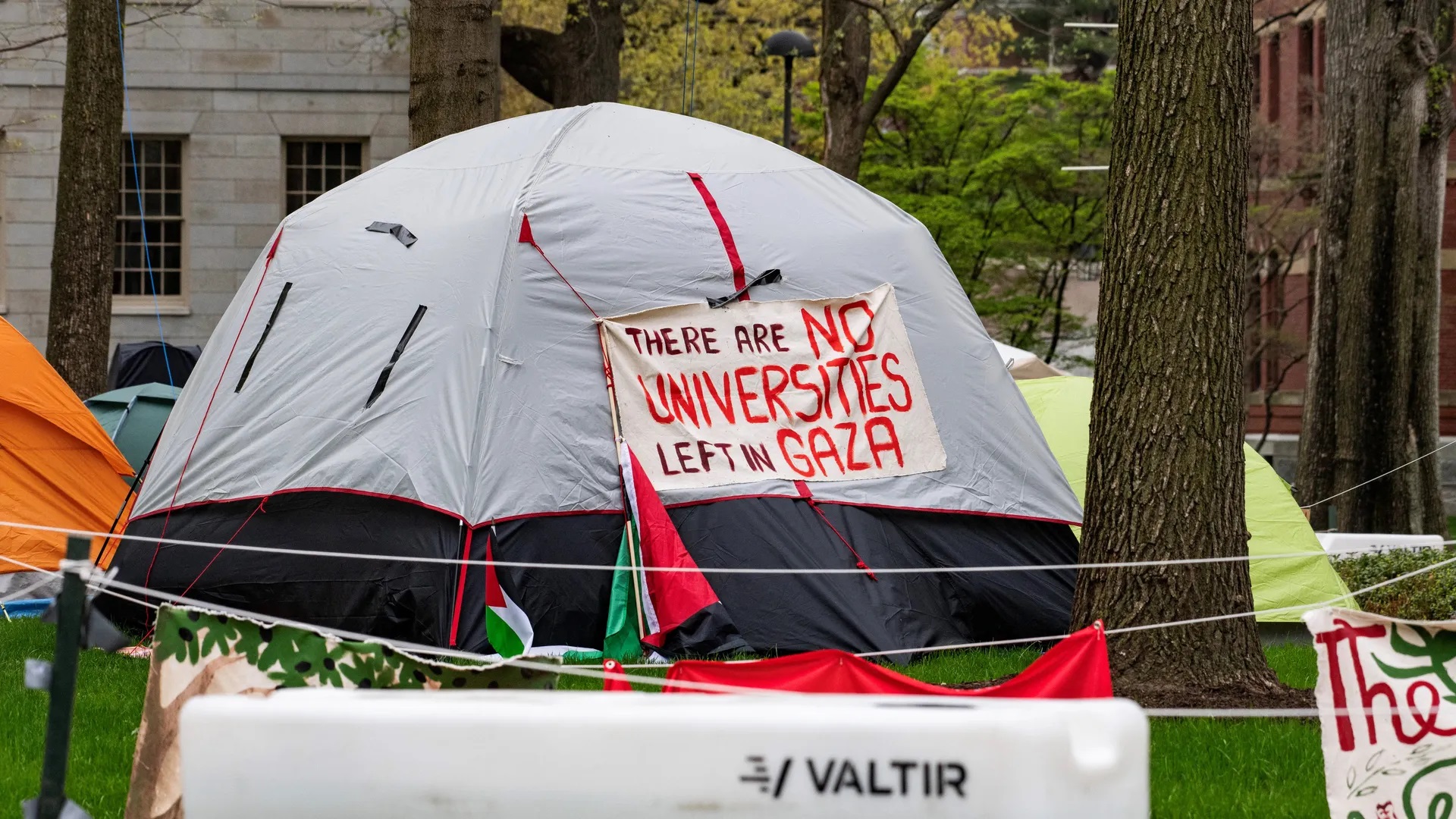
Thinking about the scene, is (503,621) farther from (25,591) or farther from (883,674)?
(883,674)

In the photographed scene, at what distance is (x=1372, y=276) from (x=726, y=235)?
8.50 meters

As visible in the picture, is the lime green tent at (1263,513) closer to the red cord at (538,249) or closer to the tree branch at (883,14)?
the red cord at (538,249)

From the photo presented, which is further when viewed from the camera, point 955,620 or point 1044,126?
point 1044,126

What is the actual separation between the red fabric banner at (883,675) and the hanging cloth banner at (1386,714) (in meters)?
0.72

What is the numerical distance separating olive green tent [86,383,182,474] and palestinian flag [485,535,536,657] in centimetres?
549

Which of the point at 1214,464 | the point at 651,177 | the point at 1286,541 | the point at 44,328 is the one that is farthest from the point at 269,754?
the point at 44,328

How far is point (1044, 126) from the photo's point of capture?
85.9ft

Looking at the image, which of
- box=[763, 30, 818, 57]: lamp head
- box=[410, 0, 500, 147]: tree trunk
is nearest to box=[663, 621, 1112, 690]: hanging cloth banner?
box=[410, 0, 500, 147]: tree trunk

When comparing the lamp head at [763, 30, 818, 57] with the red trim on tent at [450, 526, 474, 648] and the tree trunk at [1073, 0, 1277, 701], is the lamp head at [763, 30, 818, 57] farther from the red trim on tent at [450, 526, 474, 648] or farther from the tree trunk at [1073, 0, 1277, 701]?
the tree trunk at [1073, 0, 1277, 701]

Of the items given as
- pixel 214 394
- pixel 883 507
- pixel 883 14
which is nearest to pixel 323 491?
pixel 214 394

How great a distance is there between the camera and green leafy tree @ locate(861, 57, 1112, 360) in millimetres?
25109

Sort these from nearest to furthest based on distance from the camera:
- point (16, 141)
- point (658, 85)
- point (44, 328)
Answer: point (16, 141), point (44, 328), point (658, 85)

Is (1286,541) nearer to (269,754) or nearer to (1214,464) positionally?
(1214,464)

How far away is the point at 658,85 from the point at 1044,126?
6328 mm
